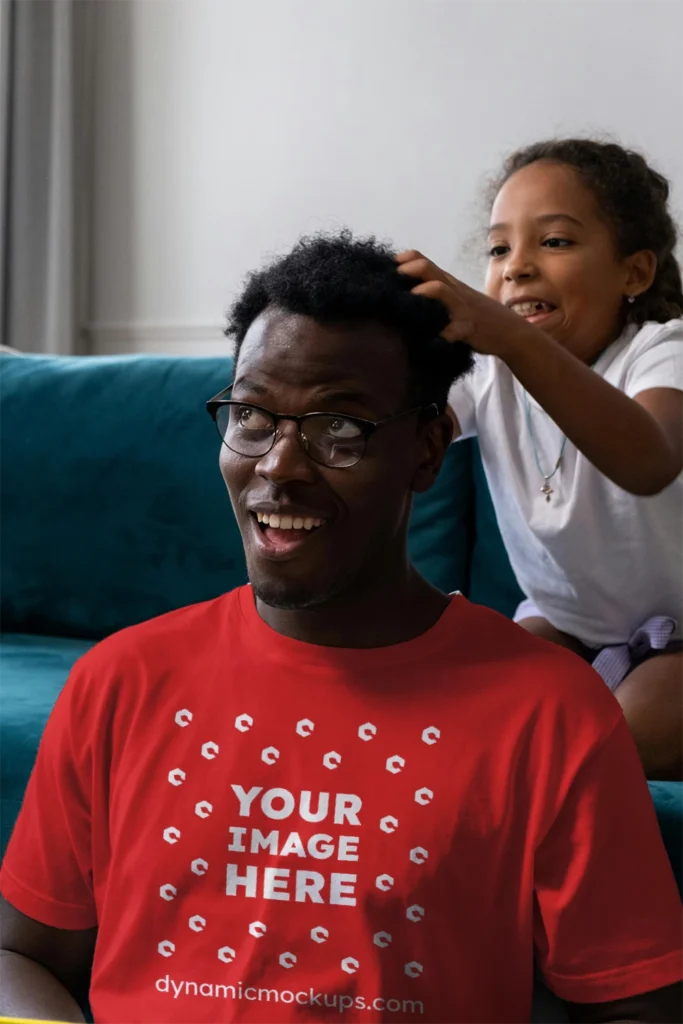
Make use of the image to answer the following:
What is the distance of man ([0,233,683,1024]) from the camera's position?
86 centimetres

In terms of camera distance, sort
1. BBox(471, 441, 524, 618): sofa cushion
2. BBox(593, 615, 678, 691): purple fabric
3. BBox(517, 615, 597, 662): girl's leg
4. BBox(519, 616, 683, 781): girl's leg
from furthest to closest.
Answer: BBox(471, 441, 524, 618): sofa cushion
BBox(517, 615, 597, 662): girl's leg
BBox(593, 615, 678, 691): purple fabric
BBox(519, 616, 683, 781): girl's leg

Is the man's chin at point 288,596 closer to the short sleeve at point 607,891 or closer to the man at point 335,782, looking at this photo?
the man at point 335,782

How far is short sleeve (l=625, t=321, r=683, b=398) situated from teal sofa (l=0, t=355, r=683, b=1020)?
43 cm

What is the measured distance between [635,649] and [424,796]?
669 mm

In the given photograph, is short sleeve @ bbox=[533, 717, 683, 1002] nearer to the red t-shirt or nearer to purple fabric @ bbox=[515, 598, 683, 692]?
the red t-shirt

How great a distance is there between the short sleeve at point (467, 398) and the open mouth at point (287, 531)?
0.71 meters

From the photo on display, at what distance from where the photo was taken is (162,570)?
1.89 meters

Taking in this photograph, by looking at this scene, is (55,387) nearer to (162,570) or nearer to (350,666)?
(162,570)

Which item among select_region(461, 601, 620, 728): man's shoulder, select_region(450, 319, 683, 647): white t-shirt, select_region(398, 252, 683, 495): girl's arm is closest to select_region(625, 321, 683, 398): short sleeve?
select_region(450, 319, 683, 647): white t-shirt

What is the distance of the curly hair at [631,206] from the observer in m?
1.55

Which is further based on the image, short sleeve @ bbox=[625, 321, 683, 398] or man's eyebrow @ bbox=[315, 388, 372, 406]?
short sleeve @ bbox=[625, 321, 683, 398]

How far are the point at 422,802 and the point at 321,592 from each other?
0.18 metres

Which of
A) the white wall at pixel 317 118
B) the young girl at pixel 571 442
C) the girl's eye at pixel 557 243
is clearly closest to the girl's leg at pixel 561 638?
the young girl at pixel 571 442

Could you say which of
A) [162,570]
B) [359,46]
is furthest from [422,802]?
[359,46]
